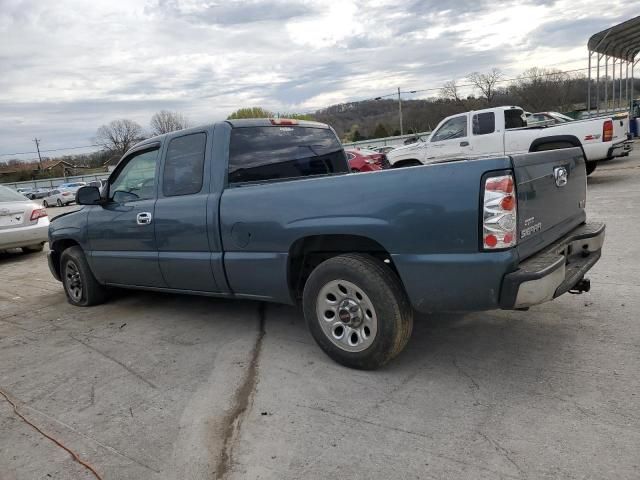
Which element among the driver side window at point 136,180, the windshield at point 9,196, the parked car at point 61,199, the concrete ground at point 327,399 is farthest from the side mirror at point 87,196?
the parked car at point 61,199

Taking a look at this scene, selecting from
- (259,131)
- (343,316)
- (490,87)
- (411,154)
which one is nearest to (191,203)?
(259,131)

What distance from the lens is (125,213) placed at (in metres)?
4.97

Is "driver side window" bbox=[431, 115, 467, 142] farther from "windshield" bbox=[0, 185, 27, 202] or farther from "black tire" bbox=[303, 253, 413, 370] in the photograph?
"black tire" bbox=[303, 253, 413, 370]

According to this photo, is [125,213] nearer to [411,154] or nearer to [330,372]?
[330,372]

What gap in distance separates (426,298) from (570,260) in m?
1.34

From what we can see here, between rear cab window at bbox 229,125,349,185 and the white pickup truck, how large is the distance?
6106 millimetres

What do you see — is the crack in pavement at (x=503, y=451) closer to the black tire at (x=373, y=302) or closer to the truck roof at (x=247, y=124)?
the black tire at (x=373, y=302)

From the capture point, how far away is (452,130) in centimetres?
1224

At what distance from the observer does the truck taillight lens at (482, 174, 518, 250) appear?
282 centimetres

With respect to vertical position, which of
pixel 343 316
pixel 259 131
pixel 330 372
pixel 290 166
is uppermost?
pixel 259 131

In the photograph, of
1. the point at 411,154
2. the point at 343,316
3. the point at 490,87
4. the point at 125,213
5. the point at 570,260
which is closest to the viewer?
the point at 343,316

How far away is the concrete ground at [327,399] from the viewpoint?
2537 millimetres

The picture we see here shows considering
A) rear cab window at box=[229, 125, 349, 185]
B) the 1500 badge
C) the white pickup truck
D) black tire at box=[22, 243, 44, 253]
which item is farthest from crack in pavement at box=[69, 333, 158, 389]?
the white pickup truck

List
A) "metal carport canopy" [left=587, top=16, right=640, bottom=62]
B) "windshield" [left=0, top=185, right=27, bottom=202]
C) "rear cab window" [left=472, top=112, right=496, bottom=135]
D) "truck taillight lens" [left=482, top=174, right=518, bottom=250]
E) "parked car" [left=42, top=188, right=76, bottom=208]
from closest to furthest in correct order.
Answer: "truck taillight lens" [left=482, top=174, right=518, bottom=250]
"windshield" [left=0, top=185, right=27, bottom=202]
"rear cab window" [left=472, top=112, right=496, bottom=135]
"metal carport canopy" [left=587, top=16, right=640, bottom=62]
"parked car" [left=42, top=188, right=76, bottom=208]
